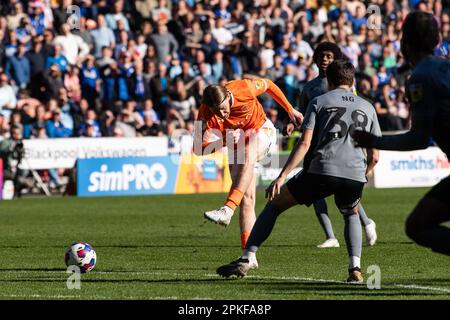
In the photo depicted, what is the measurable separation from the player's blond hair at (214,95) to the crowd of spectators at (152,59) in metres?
15.7

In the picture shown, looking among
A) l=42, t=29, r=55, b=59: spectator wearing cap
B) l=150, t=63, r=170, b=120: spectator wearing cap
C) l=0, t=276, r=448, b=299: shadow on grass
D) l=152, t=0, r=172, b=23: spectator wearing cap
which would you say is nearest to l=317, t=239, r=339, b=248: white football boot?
l=0, t=276, r=448, b=299: shadow on grass

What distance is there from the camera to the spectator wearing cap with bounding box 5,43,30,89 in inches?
1120

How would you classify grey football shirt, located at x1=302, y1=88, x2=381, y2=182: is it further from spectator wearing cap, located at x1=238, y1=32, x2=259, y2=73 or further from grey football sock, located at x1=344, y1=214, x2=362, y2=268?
spectator wearing cap, located at x1=238, y1=32, x2=259, y2=73

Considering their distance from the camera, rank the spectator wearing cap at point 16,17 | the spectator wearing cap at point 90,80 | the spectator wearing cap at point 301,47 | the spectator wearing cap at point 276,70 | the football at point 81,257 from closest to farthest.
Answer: the football at point 81,257
the spectator wearing cap at point 90,80
the spectator wearing cap at point 16,17
the spectator wearing cap at point 276,70
the spectator wearing cap at point 301,47

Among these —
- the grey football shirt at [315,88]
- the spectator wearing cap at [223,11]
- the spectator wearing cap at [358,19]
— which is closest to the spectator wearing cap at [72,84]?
the spectator wearing cap at [223,11]

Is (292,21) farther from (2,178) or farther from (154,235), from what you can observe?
(154,235)

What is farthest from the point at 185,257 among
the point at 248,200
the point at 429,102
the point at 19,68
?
the point at 19,68

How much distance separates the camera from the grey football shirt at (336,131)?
10875 mm

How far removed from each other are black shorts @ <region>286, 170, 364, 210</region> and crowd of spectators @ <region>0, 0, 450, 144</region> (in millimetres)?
17329

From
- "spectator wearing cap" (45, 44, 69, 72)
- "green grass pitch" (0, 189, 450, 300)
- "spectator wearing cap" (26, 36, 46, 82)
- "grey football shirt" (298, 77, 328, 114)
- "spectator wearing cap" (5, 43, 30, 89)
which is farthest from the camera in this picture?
"spectator wearing cap" (45, 44, 69, 72)

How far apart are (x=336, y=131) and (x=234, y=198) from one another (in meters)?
2.04

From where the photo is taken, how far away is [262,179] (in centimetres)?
2934

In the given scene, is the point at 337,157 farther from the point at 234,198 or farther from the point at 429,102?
the point at 429,102

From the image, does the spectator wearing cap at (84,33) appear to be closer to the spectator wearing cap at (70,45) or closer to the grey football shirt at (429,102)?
the spectator wearing cap at (70,45)
